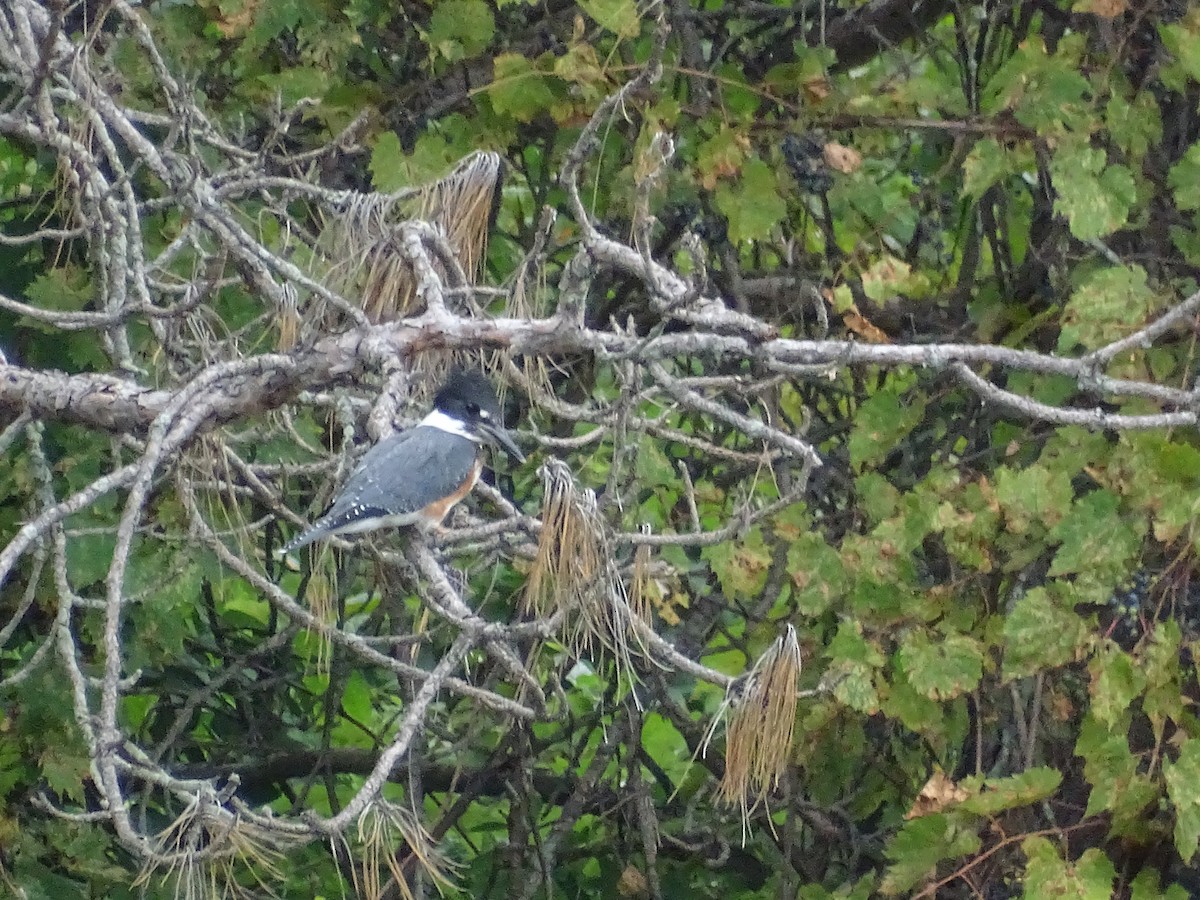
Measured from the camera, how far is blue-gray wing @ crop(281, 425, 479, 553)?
199 centimetres

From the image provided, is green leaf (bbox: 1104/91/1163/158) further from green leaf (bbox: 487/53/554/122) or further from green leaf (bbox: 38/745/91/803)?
green leaf (bbox: 38/745/91/803)

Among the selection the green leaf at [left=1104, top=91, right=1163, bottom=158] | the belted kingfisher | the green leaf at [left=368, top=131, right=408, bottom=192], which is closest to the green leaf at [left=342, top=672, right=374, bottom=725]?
the belted kingfisher

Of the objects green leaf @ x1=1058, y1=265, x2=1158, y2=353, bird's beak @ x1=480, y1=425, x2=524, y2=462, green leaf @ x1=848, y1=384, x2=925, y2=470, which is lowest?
green leaf @ x1=848, y1=384, x2=925, y2=470

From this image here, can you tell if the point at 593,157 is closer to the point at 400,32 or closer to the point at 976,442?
the point at 400,32

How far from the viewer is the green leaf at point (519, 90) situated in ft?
8.14

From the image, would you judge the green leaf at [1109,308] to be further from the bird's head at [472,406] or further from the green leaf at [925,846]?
the bird's head at [472,406]

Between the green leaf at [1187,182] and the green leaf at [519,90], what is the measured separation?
101 centimetres

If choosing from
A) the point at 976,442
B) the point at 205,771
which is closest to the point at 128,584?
the point at 205,771

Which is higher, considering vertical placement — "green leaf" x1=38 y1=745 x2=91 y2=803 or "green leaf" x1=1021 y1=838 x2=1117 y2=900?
"green leaf" x1=38 y1=745 x2=91 y2=803

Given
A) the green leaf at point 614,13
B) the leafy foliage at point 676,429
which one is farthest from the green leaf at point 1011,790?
the green leaf at point 614,13

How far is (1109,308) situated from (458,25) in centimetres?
117

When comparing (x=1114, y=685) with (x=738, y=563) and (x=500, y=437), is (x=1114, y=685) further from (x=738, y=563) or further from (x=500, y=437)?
(x=500, y=437)

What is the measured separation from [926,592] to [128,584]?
51.7 inches

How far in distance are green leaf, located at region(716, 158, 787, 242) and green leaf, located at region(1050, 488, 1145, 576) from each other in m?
0.71
